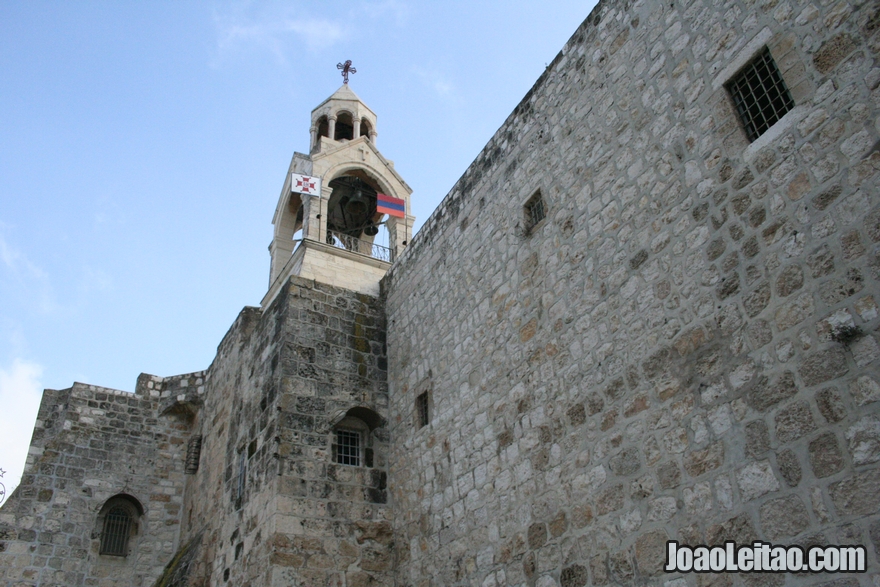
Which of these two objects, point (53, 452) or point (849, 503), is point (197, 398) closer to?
point (53, 452)

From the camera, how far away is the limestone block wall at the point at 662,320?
12.5 ft

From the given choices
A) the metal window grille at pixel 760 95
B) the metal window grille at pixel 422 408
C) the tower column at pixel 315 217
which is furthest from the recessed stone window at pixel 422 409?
the metal window grille at pixel 760 95

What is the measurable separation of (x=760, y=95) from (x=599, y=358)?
2231 millimetres

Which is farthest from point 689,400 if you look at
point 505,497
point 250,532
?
point 250,532

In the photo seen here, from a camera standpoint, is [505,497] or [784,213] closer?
[784,213]

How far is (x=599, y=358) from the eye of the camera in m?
5.42

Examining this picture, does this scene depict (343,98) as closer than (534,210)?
No

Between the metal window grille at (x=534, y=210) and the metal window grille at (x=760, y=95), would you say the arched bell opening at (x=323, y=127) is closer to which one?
the metal window grille at (x=534, y=210)

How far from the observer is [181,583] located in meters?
9.24

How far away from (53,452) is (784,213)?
1163 centimetres

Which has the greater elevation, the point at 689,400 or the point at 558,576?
the point at 689,400

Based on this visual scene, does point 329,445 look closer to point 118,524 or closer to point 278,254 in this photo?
point 278,254

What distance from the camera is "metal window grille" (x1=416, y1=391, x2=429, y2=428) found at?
318 inches

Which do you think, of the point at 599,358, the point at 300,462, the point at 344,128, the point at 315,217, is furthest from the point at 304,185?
the point at 599,358
